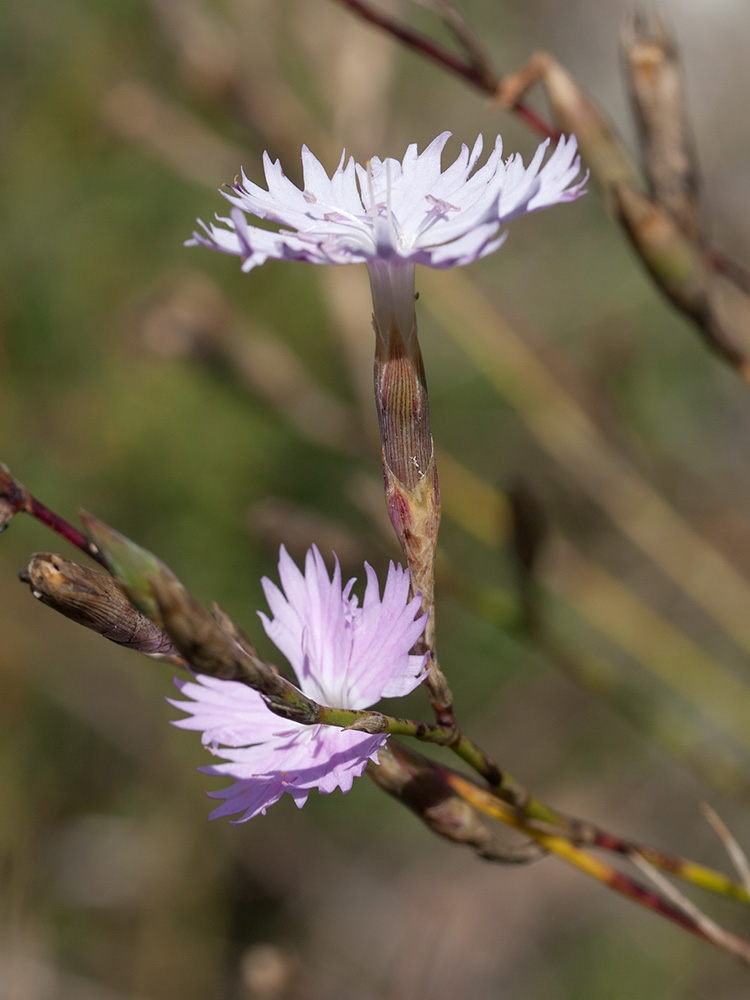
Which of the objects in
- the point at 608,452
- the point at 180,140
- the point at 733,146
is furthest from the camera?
the point at 733,146

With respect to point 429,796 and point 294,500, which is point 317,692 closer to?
point 429,796

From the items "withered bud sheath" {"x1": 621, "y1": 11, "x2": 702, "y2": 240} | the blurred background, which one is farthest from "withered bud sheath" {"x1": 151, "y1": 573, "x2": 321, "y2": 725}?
the blurred background

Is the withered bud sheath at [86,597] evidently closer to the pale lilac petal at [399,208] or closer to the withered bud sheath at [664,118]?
the pale lilac petal at [399,208]

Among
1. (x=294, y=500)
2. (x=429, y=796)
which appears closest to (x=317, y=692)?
(x=429, y=796)

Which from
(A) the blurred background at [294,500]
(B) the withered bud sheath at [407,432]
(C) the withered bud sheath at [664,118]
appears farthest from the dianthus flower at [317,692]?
(A) the blurred background at [294,500]

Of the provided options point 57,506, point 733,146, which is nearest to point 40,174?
point 57,506

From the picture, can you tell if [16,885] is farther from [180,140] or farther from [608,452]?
[180,140]

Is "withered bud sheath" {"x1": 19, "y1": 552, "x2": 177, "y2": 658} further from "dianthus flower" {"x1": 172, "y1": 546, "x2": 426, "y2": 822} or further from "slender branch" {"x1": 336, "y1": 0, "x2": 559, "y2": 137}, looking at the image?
"slender branch" {"x1": 336, "y1": 0, "x2": 559, "y2": 137}
